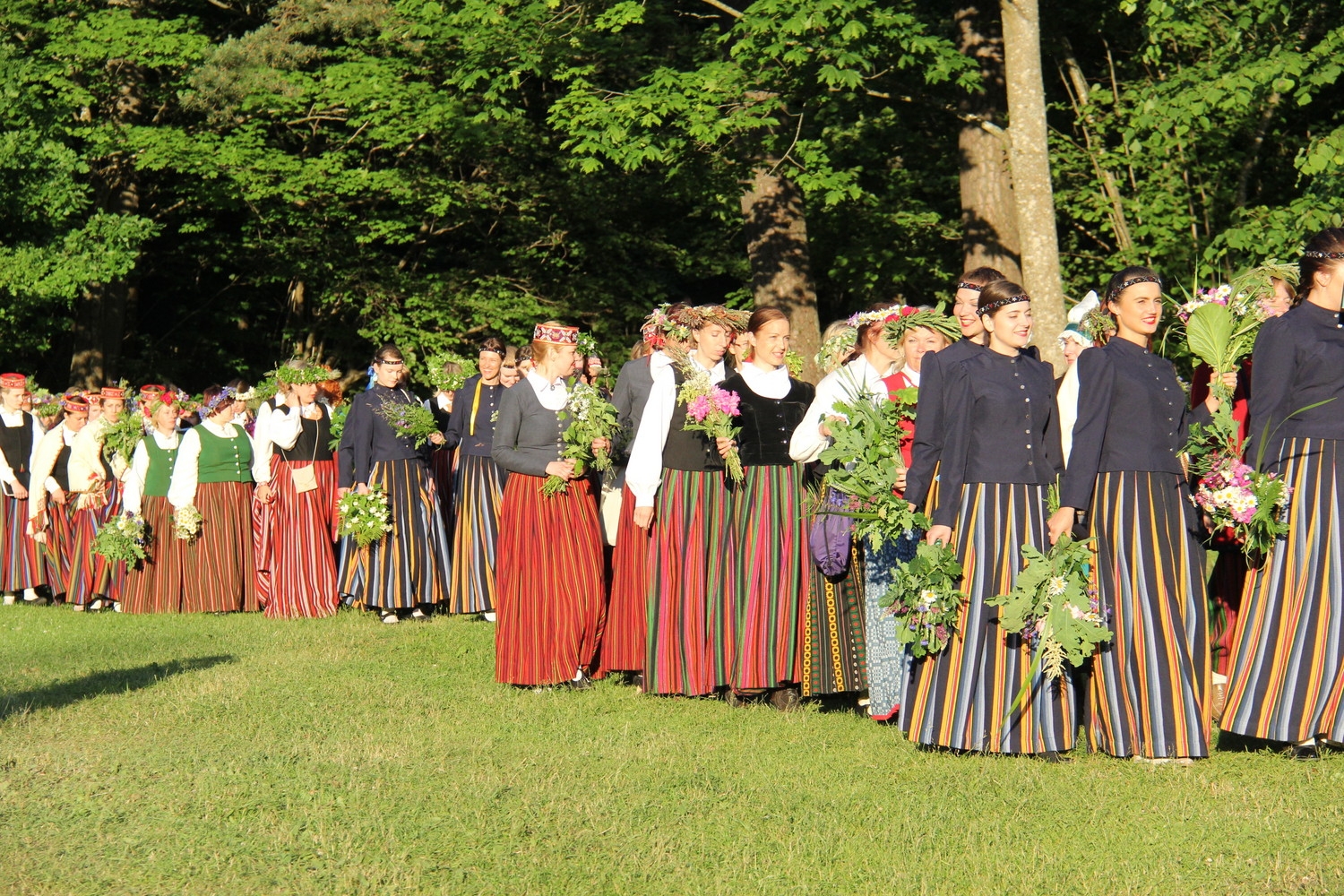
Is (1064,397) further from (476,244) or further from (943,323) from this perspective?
(476,244)

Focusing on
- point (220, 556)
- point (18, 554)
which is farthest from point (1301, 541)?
point (18, 554)

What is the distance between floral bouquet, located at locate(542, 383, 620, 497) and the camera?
26.7ft

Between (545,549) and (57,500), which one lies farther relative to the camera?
(57,500)

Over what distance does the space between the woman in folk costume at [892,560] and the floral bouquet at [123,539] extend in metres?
7.75

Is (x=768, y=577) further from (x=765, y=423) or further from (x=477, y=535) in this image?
(x=477, y=535)

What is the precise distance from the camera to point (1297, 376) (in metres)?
6.17

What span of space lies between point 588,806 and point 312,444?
747cm

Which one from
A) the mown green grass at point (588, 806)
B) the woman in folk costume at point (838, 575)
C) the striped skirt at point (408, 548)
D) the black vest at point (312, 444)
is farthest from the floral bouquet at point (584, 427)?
the black vest at point (312, 444)

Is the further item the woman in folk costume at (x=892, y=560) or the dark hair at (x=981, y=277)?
the woman in folk costume at (x=892, y=560)

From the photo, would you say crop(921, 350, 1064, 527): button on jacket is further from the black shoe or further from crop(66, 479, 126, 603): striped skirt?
crop(66, 479, 126, 603): striped skirt

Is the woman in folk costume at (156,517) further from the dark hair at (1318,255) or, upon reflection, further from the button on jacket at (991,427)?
the dark hair at (1318,255)

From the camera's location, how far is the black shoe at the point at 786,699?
7648 mm

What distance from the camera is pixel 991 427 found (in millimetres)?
6188

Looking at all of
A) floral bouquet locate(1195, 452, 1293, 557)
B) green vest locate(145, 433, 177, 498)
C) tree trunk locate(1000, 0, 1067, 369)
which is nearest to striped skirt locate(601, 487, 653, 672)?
floral bouquet locate(1195, 452, 1293, 557)
